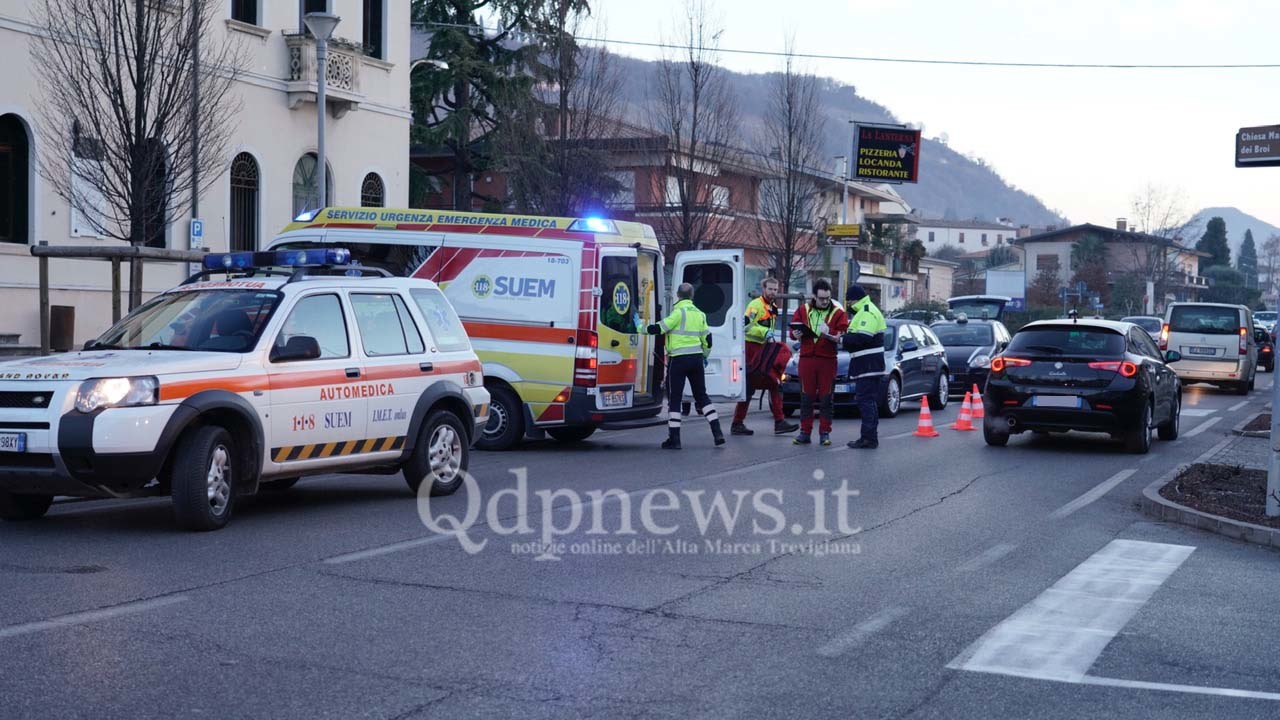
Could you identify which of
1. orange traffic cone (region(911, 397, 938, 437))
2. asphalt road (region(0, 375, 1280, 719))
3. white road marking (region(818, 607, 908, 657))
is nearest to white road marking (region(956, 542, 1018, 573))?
asphalt road (region(0, 375, 1280, 719))

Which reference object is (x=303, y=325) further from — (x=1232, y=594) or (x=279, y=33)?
(x=279, y=33)

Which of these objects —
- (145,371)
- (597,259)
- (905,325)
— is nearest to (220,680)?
Result: (145,371)

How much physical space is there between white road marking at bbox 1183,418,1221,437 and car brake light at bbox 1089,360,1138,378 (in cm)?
387

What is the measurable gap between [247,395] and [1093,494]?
7.41 meters

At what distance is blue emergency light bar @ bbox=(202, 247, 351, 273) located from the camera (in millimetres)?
10609

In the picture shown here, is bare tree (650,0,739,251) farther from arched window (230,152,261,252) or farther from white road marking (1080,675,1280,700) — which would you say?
white road marking (1080,675,1280,700)

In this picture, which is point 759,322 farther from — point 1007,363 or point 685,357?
point 1007,363

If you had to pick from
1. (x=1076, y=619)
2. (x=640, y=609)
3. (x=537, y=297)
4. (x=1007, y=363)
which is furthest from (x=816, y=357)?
(x=640, y=609)

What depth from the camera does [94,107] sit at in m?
18.4

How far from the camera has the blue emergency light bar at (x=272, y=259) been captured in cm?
1061

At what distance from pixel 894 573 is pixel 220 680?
415 cm

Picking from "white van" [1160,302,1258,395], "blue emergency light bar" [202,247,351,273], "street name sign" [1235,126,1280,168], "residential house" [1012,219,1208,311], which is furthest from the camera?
"residential house" [1012,219,1208,311]

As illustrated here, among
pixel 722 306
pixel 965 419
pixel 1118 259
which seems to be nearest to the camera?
pixel 965 419

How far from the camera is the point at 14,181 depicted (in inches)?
882
